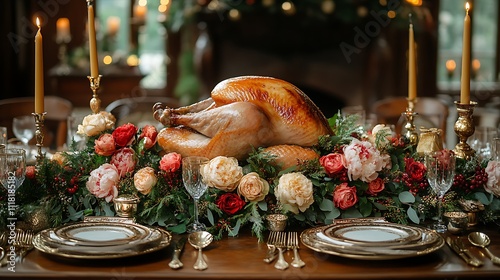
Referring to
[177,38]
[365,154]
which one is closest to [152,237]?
[365,154]

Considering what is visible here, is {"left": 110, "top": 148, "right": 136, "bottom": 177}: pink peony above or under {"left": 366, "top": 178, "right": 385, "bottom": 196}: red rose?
above

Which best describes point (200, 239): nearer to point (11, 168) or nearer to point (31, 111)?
point (11, 168)

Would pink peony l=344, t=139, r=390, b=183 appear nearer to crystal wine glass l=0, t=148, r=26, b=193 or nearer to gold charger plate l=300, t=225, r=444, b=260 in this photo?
gold charger plate l=300, t=225, r=444, b=260

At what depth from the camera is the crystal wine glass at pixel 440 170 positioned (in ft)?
6.64

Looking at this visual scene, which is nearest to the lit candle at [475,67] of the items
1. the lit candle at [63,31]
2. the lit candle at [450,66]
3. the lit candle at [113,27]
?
the lit candle at [450,66]

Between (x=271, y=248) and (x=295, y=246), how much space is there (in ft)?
0.20

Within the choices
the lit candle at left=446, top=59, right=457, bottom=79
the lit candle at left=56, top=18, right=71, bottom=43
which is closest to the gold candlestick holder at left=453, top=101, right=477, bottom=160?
the lit candle at left=56, top=18, right=71, bottom=43

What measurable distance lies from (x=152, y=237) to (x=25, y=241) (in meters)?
0.33

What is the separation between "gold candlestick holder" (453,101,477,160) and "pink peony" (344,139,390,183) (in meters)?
0.31

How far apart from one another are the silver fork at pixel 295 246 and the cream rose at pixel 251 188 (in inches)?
5.5

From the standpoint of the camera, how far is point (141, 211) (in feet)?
6.90

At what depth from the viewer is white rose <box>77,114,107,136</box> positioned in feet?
7.48

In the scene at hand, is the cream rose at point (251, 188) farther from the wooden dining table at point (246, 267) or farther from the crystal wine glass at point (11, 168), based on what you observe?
the crystal wine glass at point (11, 168)

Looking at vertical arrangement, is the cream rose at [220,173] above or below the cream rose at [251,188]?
above
